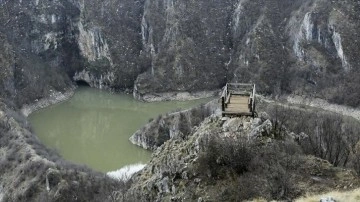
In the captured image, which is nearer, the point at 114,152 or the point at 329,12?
the point at 114,152

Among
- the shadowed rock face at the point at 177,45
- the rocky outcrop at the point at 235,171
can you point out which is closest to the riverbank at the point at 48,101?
the shadowed rock face at the point at 177,45

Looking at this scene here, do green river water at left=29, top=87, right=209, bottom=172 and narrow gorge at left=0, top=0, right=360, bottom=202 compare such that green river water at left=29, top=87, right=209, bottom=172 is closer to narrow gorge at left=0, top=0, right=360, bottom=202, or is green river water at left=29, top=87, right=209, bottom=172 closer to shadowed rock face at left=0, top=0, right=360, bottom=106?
narrow gorge at left=0, top=0, right=360, bottom=202

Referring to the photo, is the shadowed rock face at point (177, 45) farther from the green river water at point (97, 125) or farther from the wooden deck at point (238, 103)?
the wooden deck at point (238, 103)

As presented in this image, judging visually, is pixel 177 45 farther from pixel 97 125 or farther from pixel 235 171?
pixel 235 171

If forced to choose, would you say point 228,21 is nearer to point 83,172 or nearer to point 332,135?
point 83,172

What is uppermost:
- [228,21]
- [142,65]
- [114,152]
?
[228,21]

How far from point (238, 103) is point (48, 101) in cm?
9859

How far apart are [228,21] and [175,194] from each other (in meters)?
122

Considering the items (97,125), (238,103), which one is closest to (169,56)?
(97,125)

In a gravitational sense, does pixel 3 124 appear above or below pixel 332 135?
below

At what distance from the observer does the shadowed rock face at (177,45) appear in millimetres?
131375

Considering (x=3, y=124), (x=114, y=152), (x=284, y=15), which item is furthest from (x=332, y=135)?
(x=284, y=15)

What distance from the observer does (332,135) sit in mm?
48688

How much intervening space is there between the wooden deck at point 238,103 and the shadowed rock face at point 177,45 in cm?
9127
